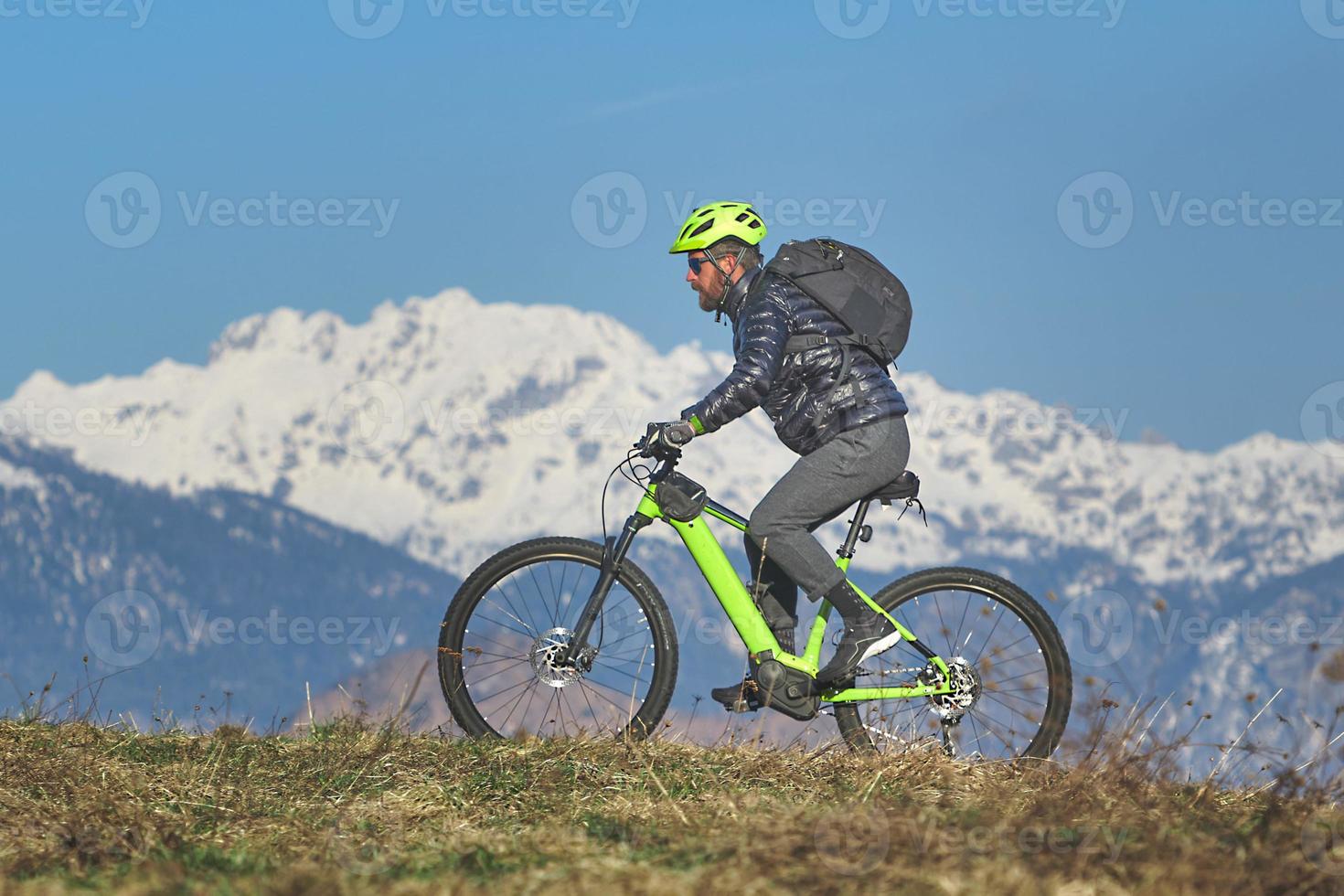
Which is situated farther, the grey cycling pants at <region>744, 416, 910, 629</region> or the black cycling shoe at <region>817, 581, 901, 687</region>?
the black cycling shoe at <region>817, 581, 901, 687</region>

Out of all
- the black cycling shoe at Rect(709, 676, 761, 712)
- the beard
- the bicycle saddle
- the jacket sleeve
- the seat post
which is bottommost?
the black cycling shoe at Rect(709, 676, 761, 712)

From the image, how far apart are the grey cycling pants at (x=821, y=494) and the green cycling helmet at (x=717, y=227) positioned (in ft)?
4.48

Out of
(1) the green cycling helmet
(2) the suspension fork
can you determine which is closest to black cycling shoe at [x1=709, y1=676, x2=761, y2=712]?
(2) the suspension fork

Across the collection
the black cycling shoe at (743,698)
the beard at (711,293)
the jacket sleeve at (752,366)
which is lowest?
the black cycling shoe at (743,698)

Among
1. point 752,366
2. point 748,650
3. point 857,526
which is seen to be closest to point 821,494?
point 857,526

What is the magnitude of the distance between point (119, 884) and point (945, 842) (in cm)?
324

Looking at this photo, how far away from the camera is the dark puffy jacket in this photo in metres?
8.70

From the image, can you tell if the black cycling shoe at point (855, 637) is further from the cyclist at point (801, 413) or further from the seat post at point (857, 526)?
the seat post at point (857, 526)

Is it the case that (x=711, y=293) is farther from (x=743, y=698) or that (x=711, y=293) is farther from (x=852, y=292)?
(x=743, y=698)

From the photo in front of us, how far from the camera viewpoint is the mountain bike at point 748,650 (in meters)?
9.19

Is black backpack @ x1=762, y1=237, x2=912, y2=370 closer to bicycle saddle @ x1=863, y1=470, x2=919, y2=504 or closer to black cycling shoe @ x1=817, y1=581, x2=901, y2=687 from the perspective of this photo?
bicycle saddle @ x1=863, y1=470, x2=919, y2=504

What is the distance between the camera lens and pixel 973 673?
9.47 metres

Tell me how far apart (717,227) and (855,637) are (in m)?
2.59

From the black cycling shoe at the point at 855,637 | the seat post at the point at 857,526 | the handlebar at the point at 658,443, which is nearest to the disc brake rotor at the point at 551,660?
the handlebar at the point at 658,443
